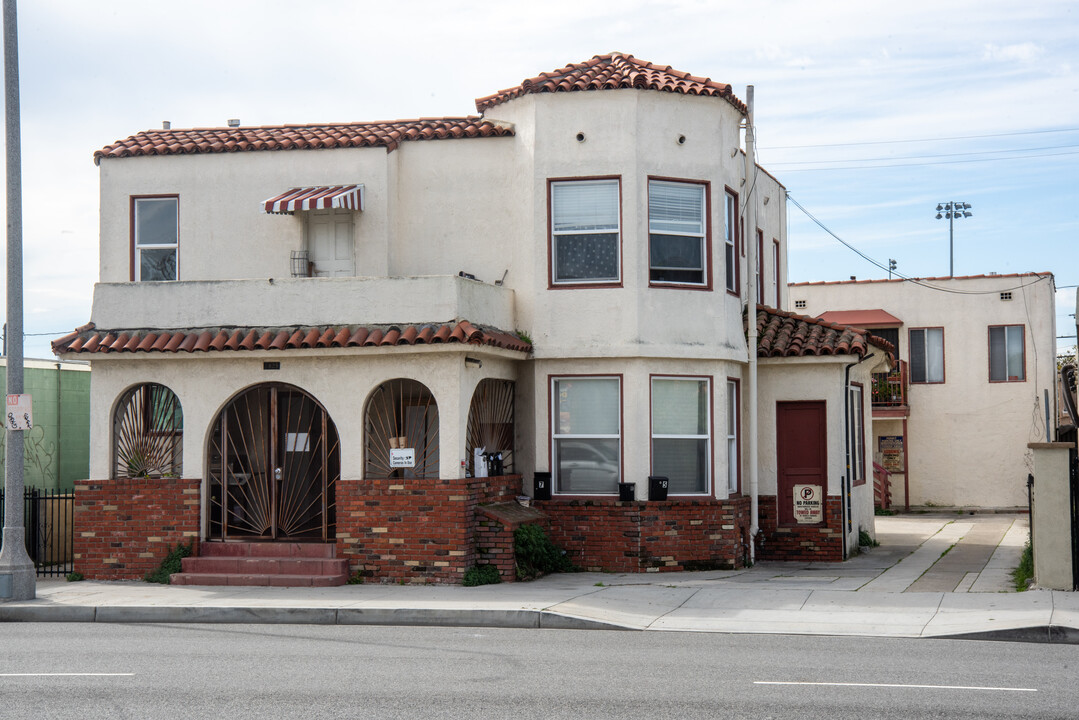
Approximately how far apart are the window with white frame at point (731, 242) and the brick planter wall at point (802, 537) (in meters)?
3.63

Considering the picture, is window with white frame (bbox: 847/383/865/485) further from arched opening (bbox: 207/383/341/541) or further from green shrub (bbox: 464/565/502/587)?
arched opening (bbox: 207/383/341/541)

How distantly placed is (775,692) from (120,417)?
1161 cm

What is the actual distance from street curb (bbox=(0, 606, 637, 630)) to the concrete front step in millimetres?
2009

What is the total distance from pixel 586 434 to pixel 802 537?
425cm

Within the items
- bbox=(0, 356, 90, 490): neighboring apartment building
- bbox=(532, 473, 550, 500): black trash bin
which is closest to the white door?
bbox=(532, 473, 550, 500): black trash bin

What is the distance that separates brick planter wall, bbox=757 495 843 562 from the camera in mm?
18750

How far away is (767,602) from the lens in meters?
14.0

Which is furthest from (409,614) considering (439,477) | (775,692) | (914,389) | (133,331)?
(914,389)

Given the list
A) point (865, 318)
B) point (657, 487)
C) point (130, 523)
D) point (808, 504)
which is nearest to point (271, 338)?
point (130, 523)

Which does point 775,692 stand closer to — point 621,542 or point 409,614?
point 409,614

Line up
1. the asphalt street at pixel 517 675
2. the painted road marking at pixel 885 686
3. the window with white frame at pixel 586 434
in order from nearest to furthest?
the asphalt street at pixel 517 675
the painted road marking at pixel 885 686
the window with white frame at pixel 586 434

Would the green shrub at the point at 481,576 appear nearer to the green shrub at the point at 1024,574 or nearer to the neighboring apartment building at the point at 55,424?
the green shrub at the point at 1024,574

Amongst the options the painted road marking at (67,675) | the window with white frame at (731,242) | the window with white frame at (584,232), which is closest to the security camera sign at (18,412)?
the painted road marking at (67,675)

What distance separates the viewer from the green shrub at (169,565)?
53.4ft
